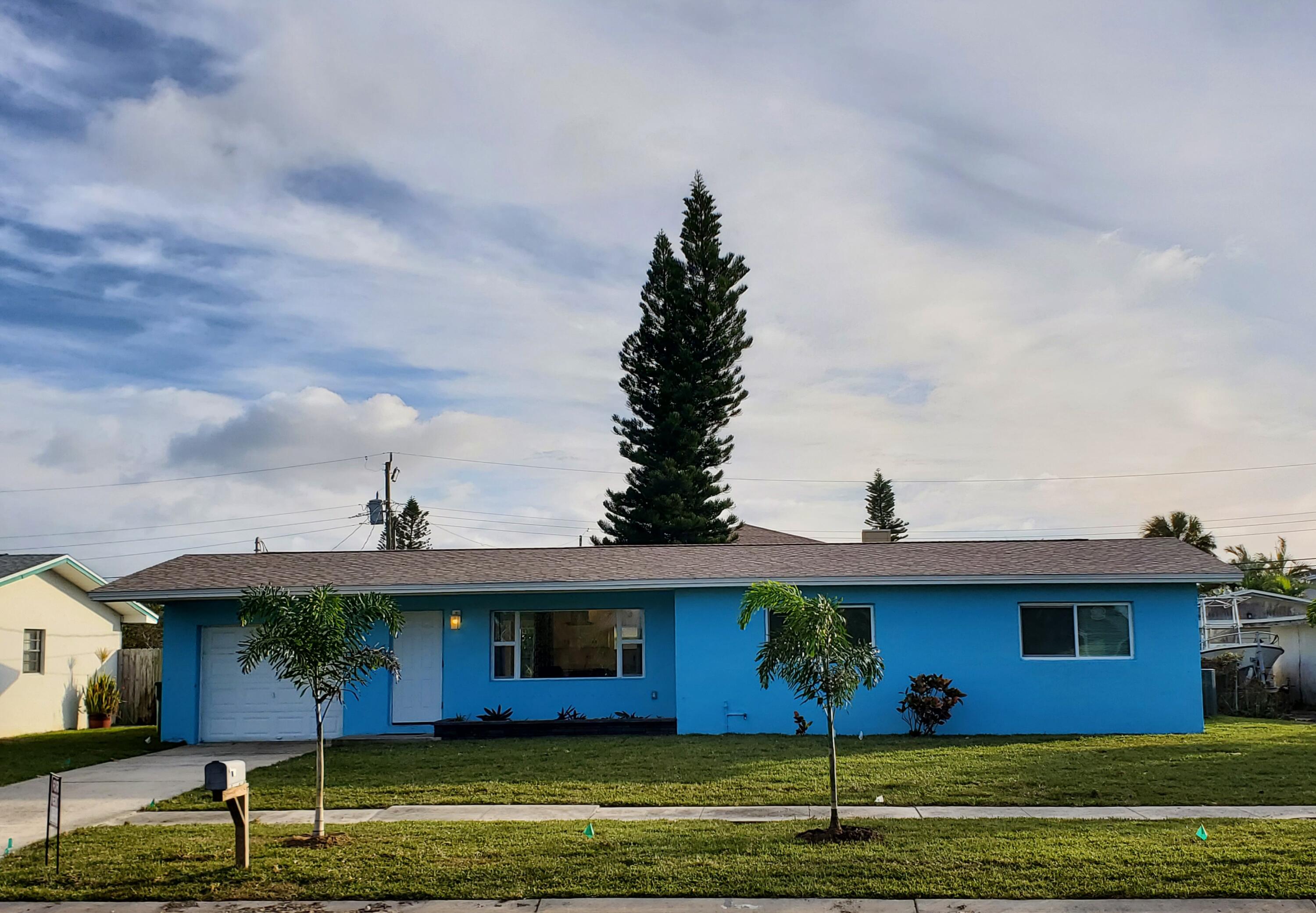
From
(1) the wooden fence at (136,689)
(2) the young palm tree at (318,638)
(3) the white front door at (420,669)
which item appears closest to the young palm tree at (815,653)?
(2) the young palm tree at (318,638)

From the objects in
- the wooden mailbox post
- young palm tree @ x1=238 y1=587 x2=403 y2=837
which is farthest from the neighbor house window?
the wooden mailbox post

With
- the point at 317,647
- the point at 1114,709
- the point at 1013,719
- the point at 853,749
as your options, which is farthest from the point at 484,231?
the point at 1114,709

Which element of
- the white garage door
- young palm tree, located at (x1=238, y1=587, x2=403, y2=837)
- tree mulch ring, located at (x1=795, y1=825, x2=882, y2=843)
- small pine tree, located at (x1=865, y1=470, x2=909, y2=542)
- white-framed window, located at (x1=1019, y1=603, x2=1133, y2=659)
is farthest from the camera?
small pine tree, located at (x1=865, y1=470, x2=909, y2=542)

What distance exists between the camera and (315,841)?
9031mm

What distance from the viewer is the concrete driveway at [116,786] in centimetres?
1071

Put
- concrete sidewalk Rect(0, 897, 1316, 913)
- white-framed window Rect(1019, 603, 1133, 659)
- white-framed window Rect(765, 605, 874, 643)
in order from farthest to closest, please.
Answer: white-framed window Rect(765, 605, 874, 643)
white-framed window Rect(1019, 603, 1133, 659)
concrete sidewalk Rect(0, 897, 1316, 913)

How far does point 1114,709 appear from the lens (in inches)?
674

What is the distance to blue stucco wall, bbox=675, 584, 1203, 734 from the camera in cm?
1716

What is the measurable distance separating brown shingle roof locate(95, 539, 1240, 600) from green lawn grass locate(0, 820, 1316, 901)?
768 centimetres

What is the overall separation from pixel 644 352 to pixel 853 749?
24.9 metres

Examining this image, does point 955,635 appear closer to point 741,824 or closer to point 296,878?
point 741,824

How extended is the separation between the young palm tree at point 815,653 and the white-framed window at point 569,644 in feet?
30.2

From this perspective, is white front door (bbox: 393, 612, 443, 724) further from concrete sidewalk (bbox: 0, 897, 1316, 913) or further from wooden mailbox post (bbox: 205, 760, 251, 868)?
concrete sidewalk (bbox: 0, 897, 1316, 913)

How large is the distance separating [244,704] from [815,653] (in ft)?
42.4
